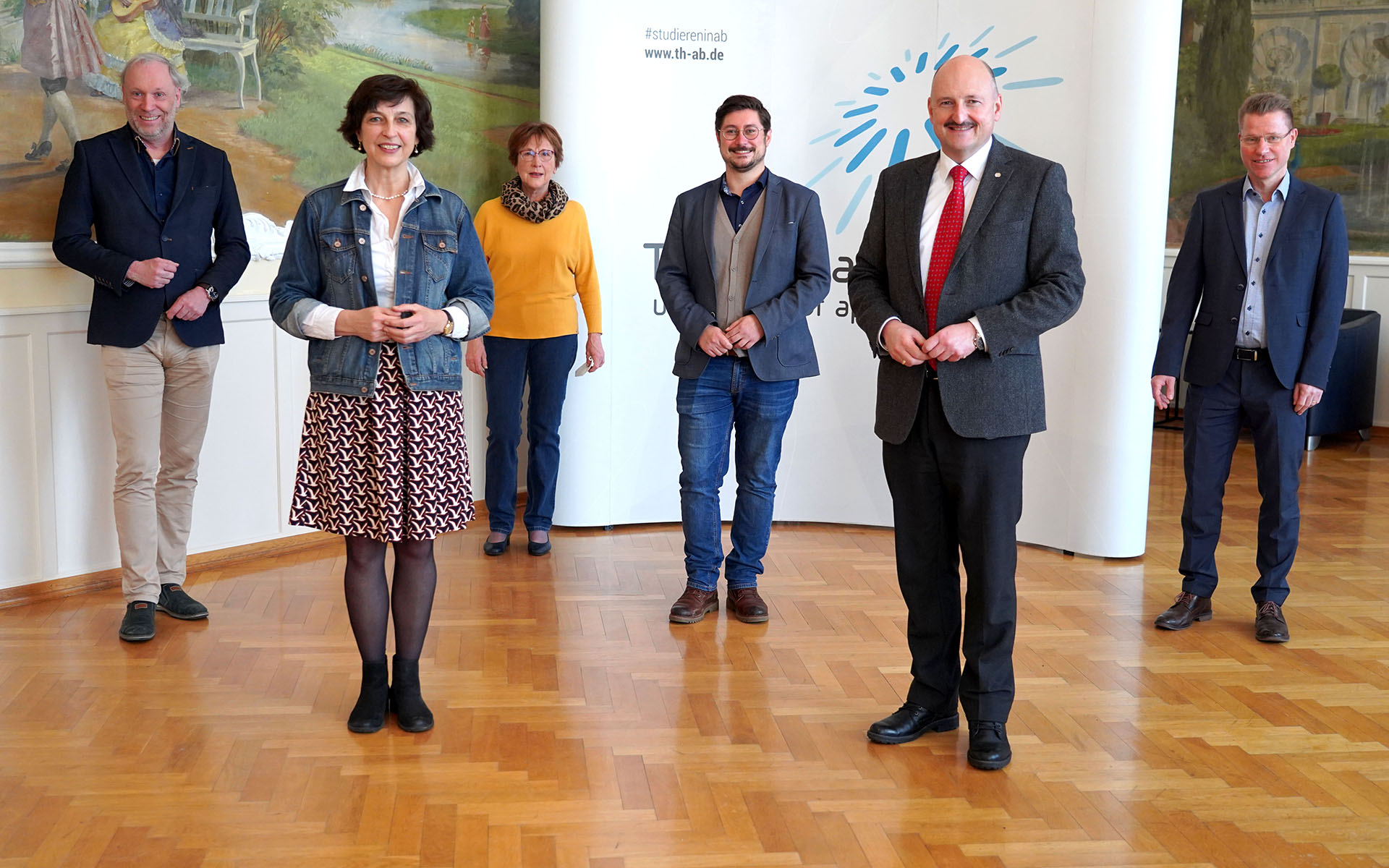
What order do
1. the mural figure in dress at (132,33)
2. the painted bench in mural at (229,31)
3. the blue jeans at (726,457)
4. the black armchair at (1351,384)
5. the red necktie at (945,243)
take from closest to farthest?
the red necktie at (945,243)
the blue jeans at (726,457)
the mural figure in dress at (132,33)
the painted bench in mural at (229,31)
the black armchair at (1351,384)

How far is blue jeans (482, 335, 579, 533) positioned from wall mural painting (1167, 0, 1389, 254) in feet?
19.5

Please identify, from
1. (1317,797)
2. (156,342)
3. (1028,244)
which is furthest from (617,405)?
(1317,797)

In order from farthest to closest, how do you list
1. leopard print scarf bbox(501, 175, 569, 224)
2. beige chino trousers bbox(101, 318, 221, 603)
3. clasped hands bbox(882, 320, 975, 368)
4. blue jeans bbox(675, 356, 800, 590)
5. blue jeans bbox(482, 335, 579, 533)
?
1. blue jeans bbox(482, 335, 579, 533)
2. leopard print scarf bbox(501, 175, 569, 224)
3. blue jeans bbox(675, 356, 800, 590)
4. beige chino trousers bbox(101, 318, 221, 603)
5. clasped hands bbox(882, 320, 975, 368)

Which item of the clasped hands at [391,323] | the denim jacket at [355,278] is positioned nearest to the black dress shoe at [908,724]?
the denim jacket at [355,278]

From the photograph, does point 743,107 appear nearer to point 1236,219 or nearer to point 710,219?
point 710,219

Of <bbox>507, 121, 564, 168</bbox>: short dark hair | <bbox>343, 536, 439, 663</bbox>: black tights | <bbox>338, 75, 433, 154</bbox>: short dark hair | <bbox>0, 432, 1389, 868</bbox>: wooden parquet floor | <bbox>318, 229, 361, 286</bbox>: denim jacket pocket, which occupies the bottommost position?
<bbox>0, 432, 1389, 868</bbox>: wooden parquet floor

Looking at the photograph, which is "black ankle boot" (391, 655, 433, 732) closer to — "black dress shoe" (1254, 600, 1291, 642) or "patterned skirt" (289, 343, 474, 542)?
"patterned skirt" (289, 343, 474, 542)

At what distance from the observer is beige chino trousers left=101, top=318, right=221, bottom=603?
448cm

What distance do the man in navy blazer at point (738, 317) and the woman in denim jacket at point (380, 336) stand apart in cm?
122

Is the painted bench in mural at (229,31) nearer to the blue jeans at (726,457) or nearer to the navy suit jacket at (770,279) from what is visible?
the navy suit jacket at (770,279)

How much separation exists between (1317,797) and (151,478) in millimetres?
3816

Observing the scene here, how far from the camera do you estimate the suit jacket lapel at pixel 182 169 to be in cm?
450

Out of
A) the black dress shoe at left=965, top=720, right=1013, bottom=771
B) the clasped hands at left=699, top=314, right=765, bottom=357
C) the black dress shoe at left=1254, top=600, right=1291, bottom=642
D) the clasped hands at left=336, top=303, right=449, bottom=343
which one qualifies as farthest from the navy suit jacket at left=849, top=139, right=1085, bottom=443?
the black dress shoe at left=1254, top=600, right=1291, bottom=642

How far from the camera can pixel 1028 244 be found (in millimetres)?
3252
